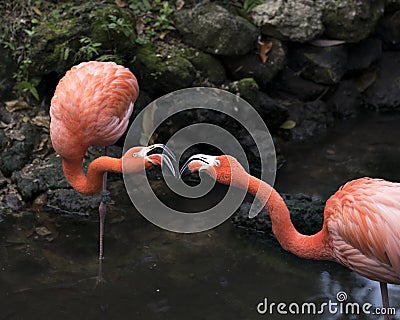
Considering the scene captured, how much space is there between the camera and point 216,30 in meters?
7.14

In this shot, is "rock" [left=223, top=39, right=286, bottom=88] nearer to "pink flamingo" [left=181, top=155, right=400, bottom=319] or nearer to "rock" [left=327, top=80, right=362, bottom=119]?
"rock" [left=327, top=80, right=362, bottom=119]

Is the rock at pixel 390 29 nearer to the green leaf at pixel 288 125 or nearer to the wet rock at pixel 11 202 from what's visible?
the green leaf at pixel 288 125

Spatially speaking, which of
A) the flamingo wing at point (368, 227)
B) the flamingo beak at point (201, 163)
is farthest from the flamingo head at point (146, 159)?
the flamingo wing at point (368, 227)

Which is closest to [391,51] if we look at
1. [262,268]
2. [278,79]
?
[278,79]

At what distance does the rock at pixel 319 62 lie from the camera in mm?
7742

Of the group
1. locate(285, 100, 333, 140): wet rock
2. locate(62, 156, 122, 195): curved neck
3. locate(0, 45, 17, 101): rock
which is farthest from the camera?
locate(285, 100, 333, 140): wet rock

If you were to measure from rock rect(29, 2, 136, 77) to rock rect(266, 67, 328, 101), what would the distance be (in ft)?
6.78

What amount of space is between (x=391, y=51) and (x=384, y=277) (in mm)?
5255

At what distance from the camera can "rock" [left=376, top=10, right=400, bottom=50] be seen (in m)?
8.25

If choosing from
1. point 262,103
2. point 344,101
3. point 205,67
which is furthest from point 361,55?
point 205,67

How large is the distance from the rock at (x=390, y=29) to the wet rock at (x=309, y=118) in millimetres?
1387

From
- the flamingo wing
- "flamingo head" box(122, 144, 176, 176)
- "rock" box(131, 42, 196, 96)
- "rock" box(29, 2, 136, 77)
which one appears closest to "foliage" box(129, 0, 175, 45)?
"rock" box(131, 42, 196, 96)

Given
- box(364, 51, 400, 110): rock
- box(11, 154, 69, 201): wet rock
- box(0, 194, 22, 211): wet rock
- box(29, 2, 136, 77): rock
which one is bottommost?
box(0, 194, 22, 211): wet rock

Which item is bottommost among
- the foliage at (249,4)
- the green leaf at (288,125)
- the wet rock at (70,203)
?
the wet rock at (70,203)
